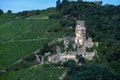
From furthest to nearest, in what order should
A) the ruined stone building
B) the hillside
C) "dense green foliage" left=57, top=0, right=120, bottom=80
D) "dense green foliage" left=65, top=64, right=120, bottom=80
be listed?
1. the ruined stone building
2. the hillside
3. "dense green foliage" left=57, top=0, right=120, bottom=80
4. "dense green foliage" left=65, top=64, right=120, bottom=80

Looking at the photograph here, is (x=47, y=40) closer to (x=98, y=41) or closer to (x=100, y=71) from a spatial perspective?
(x=98, y=41)

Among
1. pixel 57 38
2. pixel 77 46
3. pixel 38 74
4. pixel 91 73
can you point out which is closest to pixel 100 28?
pixel 57 38

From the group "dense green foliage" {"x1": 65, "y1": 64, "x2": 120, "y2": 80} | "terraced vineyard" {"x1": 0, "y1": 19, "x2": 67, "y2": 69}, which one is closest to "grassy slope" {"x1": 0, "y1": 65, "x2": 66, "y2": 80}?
"dense green foliage" {"x1": 65, "y1": 64, "x2": 120, "y2": 80}

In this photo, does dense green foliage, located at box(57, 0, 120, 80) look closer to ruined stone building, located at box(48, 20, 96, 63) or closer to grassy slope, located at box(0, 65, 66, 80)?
ruined stone building, located at box(48, 20, 96, 63)

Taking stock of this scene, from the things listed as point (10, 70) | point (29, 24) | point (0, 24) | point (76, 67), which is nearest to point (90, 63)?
point (76, 67)

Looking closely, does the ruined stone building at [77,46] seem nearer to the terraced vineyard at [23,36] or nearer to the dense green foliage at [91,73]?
the dense green foliage at [91,73]

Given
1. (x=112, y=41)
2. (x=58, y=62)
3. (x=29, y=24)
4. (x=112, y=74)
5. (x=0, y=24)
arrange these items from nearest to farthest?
(x=112, y=74) → (x=58, y=62) → (x=112, y=41) → (x=29, y=24) → (x=0, y=24)

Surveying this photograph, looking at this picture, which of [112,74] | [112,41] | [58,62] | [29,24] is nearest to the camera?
[112,74]

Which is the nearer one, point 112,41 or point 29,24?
point 112,41
